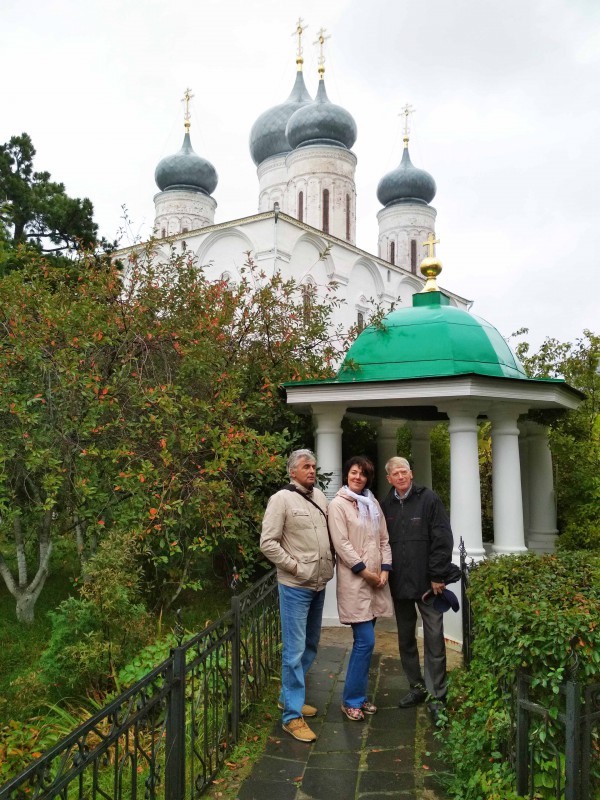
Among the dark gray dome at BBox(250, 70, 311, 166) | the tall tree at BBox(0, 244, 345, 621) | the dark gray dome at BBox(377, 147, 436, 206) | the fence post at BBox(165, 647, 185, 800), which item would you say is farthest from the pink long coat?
the dark gray dome at BBox(377, 147, 436, 206)

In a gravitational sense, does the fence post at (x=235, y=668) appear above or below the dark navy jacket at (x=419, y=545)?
below

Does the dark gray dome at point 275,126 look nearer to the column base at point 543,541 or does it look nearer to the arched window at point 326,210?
the arched window at point 326,210

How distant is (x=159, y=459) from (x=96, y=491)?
2.00 feet

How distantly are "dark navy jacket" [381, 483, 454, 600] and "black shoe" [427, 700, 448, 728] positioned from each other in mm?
601

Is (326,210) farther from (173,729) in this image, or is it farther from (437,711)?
(173,729)

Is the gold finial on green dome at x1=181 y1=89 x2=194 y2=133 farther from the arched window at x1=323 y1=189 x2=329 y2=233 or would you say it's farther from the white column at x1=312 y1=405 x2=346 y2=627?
the white column at x1=312 y1=405 x2=346 y2=627

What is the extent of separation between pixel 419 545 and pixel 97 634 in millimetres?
2392

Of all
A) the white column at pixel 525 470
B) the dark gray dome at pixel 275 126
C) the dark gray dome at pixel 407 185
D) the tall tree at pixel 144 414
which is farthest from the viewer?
the dark gray dome at pixel 407 185

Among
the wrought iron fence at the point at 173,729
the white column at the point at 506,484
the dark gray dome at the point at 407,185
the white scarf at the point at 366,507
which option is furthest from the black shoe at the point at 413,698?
the dark gray dome at the point at 407,185

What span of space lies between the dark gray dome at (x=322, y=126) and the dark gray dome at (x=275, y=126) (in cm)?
278

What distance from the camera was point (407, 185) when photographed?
33.9 metres

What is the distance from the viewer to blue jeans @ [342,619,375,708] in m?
3.78

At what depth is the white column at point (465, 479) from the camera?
19.7ft

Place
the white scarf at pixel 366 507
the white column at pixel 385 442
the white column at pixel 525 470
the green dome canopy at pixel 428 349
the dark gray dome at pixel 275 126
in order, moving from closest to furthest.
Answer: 1. the white scarf at pixel 366 507
2. the green dome canopy at pixel 428 349
3. the white column at pixel 525 470
4. the white column at pixel 385 442
5. the dark gray dome at pixel 275 126
